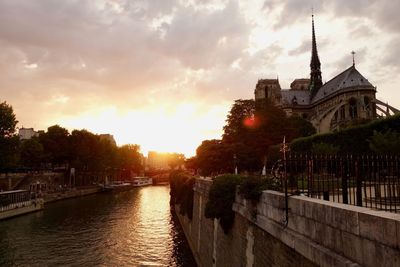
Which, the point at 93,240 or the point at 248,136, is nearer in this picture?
the point at 93,240

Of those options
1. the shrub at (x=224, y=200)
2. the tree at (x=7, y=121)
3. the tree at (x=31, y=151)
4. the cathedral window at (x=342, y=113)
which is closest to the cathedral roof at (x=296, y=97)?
the cathedral window at (x=342, y=113)

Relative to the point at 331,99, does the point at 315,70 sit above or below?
above

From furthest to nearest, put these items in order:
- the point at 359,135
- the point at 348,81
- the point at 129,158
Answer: the point at 129,158, the point at 348,81, the point at 359,135

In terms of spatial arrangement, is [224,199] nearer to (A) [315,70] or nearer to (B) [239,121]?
(B) [239,121]

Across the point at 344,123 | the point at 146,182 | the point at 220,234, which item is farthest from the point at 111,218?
the point at 146,182

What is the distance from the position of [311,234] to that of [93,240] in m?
31.3

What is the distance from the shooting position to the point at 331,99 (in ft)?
→ 351

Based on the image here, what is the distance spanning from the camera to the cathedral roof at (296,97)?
132750 mm

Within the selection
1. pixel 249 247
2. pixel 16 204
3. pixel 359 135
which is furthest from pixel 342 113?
pixel 249 247

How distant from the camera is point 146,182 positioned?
146 m

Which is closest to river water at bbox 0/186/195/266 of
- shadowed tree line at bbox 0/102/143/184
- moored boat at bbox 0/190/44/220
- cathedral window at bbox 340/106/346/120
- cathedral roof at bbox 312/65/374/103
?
moored boat at bbox 0/190/44/220

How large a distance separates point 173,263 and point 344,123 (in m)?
73.7

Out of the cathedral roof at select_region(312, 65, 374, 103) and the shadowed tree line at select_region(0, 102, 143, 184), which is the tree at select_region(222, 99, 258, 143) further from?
the cathedral roof at select_region(312, 65, 374, 103)

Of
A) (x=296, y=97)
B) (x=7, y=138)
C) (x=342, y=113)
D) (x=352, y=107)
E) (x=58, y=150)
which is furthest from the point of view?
(x=296, y=97)
